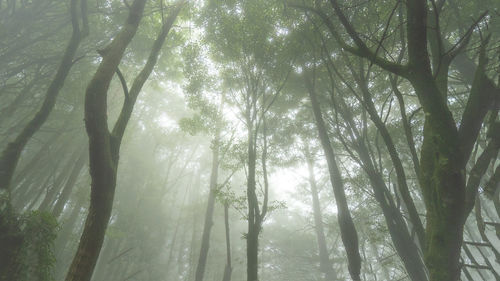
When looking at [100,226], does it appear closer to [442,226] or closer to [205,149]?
[442,226]

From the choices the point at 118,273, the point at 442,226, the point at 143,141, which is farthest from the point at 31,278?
the point at 143,141

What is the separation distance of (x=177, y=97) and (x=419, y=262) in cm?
2308

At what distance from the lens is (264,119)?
6629 millimetres

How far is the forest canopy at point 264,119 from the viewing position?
1.69 m

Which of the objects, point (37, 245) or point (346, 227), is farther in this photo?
point (346, 227)

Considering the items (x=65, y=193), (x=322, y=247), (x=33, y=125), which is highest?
(x=65, y=193)

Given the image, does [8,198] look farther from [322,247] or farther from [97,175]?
[322,247]

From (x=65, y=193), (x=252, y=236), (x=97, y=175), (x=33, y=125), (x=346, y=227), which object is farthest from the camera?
(x=65, y=193)

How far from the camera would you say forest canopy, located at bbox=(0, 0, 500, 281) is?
1.69 metres

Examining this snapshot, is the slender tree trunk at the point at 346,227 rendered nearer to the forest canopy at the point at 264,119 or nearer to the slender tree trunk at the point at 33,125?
the forest canopy at the point at 264,119

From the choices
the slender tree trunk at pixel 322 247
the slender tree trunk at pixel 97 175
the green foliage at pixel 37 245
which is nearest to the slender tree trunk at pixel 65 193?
the green foliage at pixel 37 245

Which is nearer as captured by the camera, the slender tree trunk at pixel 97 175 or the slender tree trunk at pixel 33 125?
the slender tree trunk at pixel 97 175

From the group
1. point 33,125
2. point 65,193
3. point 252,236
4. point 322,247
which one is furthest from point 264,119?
point 322,247

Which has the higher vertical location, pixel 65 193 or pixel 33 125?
pixel 65 193
